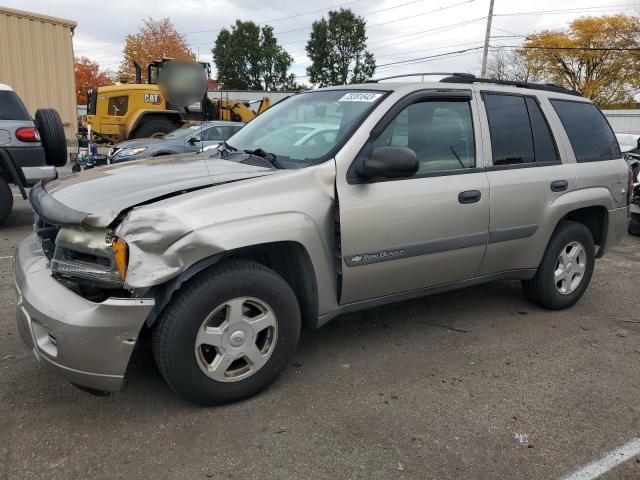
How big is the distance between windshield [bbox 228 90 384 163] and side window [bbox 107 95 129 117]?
12918 mm

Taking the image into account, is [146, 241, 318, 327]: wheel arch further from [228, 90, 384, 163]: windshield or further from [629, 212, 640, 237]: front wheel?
[629, 212, 640, 237]: front wheel

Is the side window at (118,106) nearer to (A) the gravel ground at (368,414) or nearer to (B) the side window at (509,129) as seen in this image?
(A) the gravel ground at (368,414)

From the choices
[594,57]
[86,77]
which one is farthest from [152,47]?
[594,57]

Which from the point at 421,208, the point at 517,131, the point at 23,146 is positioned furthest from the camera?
the point at 23,146

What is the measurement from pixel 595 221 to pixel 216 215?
359 cm

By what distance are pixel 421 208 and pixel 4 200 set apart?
20.0ft

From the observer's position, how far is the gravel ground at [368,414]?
2.49m

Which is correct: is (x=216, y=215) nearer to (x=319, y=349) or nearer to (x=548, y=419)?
(x=319, y=349)

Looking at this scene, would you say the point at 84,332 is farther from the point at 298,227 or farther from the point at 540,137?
the point at 540,137

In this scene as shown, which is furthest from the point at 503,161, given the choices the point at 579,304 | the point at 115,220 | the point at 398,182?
the point at 115,220

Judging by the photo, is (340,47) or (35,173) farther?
(340,47)

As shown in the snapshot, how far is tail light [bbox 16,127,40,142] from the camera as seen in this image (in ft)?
22.9

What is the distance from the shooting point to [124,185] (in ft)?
9.63

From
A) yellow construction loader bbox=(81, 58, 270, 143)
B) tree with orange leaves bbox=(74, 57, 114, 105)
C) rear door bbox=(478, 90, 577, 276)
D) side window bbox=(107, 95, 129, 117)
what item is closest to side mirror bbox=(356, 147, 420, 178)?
rear door bbox=(478, 90, 577, 276)
